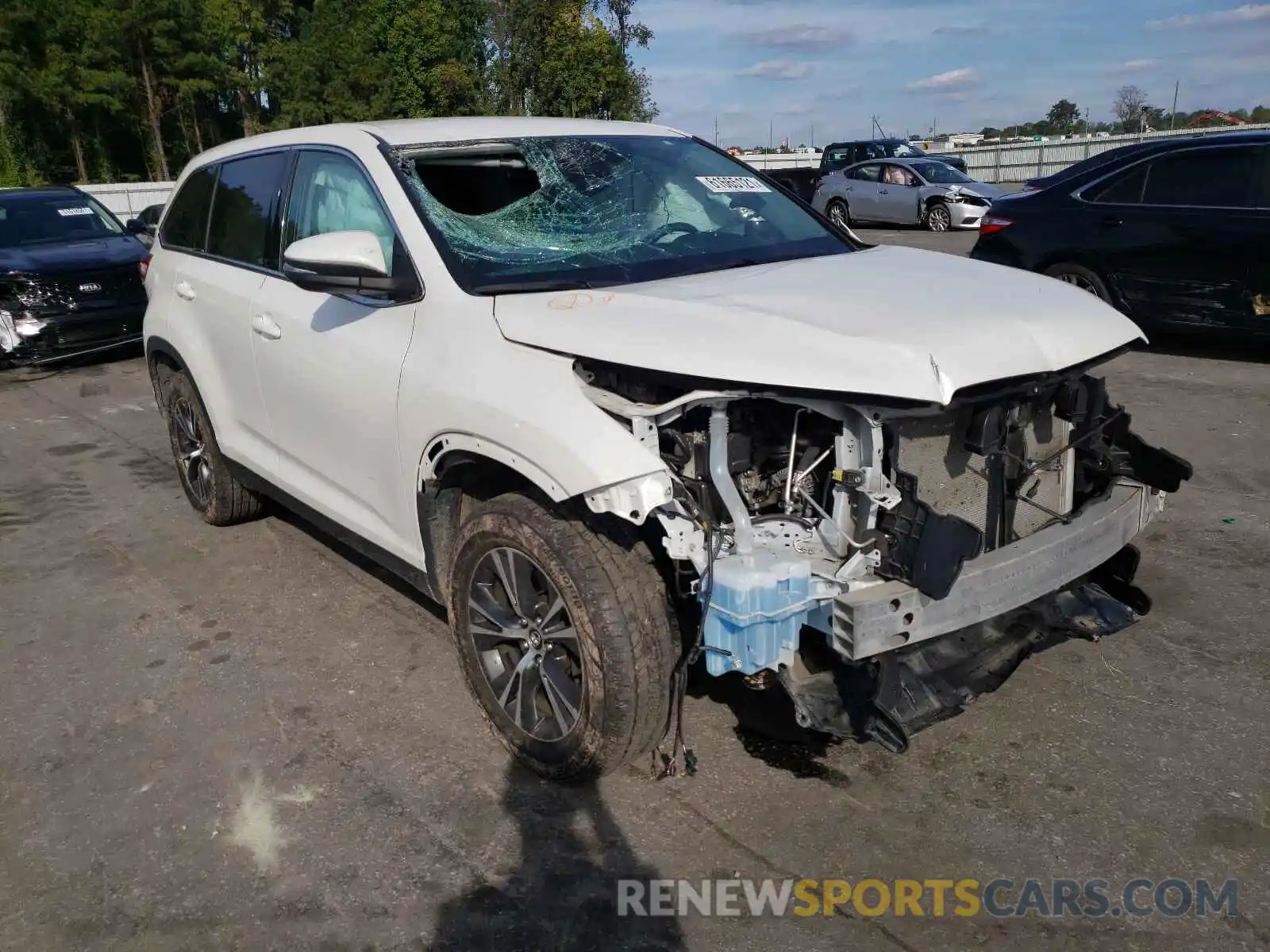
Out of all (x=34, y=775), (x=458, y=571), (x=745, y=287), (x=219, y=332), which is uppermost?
(x=745, y=287)

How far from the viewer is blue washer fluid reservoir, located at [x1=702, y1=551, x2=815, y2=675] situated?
2633 mm

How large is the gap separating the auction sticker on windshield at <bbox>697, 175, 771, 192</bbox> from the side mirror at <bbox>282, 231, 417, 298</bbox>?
138 cm

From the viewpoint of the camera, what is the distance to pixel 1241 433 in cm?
638

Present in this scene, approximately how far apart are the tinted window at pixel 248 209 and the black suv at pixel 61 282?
5566 mm

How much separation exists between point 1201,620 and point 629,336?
2.69m

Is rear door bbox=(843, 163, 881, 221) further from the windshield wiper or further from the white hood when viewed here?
the windshield wiper

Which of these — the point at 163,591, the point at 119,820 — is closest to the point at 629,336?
the point at 119,820

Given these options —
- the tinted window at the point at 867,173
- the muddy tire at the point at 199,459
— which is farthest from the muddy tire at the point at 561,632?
the tinted window at the point at 867,173

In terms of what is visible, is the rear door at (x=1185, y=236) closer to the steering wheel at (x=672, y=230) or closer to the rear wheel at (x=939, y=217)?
the steering wheel at (x=672, y=230)

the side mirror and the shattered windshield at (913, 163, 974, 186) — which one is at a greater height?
the side mirror

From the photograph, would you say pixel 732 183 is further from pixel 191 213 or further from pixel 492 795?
pixel 191 213

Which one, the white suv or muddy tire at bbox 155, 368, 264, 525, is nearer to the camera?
the white suv

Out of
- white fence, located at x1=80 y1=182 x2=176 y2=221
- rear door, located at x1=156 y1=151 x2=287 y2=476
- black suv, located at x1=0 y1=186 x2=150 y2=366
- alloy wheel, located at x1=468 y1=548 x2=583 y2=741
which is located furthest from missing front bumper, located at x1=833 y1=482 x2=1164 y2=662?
white fence, located at x1=80 y1=182 x2=176 y2=221

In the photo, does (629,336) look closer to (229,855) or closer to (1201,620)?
(229,855)
